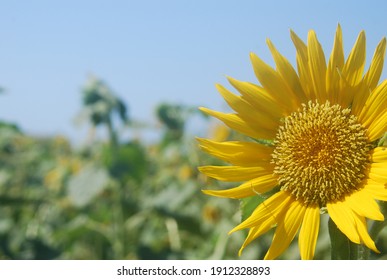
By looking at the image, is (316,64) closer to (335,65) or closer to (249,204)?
(335,65)

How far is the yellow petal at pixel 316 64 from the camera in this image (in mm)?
537

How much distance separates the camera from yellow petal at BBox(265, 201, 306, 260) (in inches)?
21.2

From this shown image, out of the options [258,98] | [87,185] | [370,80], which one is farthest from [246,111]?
[87,185]

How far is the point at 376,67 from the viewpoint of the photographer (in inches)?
20.3

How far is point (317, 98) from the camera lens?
22.5 inches

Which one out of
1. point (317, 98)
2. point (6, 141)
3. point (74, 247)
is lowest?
point (74, 247)

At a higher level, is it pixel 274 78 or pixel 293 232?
pixel 274 78

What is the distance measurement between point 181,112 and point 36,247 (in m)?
0.60

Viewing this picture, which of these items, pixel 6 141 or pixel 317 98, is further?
pixel 6 141

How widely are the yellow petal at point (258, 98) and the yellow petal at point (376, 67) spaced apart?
Answer: 9cm

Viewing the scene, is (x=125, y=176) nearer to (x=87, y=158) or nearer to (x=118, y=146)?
(x=118, y=146)
